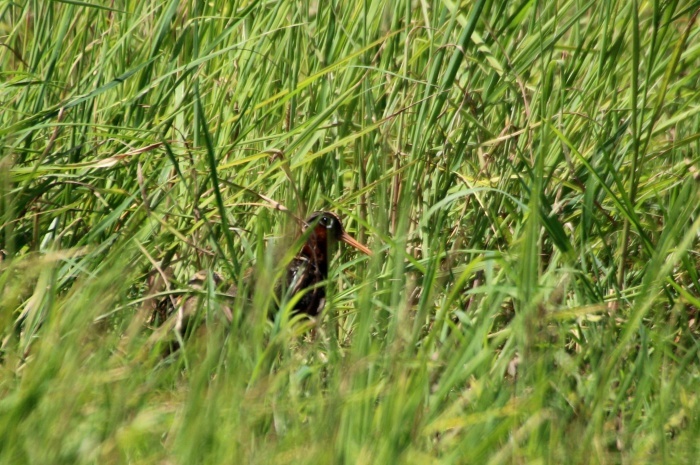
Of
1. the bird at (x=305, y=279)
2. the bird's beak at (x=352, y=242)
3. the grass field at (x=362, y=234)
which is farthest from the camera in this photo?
the bird's beak at (x=352, y=242)

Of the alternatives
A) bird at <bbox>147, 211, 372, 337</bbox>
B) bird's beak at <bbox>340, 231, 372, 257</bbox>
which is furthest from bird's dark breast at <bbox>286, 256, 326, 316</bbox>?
bird's beak at <bbox>340, 231, 372, 257</bbox>

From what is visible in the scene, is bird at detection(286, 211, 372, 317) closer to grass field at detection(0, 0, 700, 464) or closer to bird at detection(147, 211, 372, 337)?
bird at detection(147, 211, 372, 337)

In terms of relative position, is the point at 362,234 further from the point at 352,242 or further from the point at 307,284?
the point at 307,284

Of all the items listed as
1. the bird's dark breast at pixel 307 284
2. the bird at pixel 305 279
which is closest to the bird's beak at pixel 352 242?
the bird at pixel 305 279

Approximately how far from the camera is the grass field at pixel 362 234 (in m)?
1.95

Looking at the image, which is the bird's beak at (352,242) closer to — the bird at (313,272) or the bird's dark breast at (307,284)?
the bird at (313,272)

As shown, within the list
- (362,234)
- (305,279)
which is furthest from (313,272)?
(362,234)

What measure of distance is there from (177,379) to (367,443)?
22.8 inches

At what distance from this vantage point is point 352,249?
12.9 feet

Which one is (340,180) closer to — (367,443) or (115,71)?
(115,71)

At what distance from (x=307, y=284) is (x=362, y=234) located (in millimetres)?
311

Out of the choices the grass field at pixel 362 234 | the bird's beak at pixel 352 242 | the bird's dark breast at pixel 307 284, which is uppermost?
the grass field at pixel 362 234

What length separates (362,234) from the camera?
12.4 feet

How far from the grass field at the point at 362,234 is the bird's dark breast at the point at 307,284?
0.53 feet
